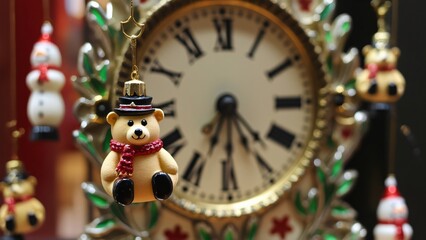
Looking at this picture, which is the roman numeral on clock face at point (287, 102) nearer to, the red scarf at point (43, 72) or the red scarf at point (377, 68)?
the red scarf at point (377, 68)

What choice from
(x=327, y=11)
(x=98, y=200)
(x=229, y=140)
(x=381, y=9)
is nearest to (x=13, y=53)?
(x=98, y=200)

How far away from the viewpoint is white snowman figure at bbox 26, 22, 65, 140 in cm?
94

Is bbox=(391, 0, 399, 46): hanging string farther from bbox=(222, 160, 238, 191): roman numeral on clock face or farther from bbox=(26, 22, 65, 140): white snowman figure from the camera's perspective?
bbox=(26, 22, 65, 140): white snowman figure

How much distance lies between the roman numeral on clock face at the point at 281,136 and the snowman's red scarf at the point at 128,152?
1.24 feet

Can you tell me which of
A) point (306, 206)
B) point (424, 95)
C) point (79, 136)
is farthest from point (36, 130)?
point (424, 95)

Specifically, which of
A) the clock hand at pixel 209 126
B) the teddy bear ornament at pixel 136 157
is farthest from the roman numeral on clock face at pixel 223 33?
the teddy bear ornament at pixel 136 157

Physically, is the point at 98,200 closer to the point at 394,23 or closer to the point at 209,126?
the point at 209,126

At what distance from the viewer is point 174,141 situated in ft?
3.15

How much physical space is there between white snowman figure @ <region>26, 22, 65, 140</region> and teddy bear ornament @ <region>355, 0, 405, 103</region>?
0.51 metres

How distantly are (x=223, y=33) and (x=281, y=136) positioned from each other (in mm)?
203

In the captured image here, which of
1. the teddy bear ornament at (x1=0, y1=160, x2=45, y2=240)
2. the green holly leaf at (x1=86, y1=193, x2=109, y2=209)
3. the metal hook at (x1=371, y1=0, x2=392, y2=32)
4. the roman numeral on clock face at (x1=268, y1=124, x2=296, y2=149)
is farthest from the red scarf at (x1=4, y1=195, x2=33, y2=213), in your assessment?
the metal hook at (x1=371, y1=0, x2=392, y2=32)

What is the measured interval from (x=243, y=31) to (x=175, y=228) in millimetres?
347

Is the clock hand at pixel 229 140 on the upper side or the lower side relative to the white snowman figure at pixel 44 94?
lower

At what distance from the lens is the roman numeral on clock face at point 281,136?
39.9 inches
